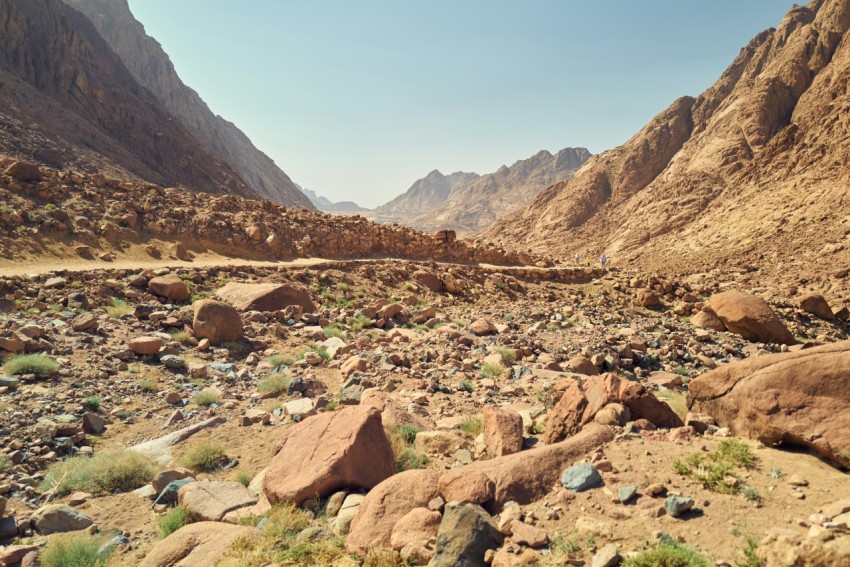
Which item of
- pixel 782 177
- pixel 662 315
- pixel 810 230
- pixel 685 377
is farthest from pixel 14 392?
pixel 782 177

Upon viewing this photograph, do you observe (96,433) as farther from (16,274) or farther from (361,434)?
A: (16,274)

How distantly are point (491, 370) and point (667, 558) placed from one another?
22.1ft

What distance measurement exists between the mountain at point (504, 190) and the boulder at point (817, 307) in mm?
92575

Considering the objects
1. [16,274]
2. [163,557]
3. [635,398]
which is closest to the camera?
[163,557]

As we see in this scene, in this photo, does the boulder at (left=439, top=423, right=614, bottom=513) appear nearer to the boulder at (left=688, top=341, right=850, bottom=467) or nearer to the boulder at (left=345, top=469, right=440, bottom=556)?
the boulder at (left=345, top=469, right=440, bottom=556)

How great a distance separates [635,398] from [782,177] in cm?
3884

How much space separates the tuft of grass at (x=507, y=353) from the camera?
1059cm

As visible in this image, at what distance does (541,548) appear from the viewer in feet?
11.6

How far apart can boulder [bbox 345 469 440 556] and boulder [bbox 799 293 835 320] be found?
70.1 feet

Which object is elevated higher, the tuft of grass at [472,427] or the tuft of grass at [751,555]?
the tuft of grass at [751,555]

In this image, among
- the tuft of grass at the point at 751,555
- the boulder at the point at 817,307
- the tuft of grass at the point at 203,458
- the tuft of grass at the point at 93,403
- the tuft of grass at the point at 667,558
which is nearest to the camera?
the tuft of grass at the point at 751,555

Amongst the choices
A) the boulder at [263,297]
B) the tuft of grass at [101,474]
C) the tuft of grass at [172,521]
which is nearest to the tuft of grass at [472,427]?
the tuft of grass at [172,521]

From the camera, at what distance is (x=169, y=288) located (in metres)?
14.3

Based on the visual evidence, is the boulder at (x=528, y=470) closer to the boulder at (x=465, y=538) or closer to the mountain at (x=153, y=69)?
the boulder at (x=465, y=538)
